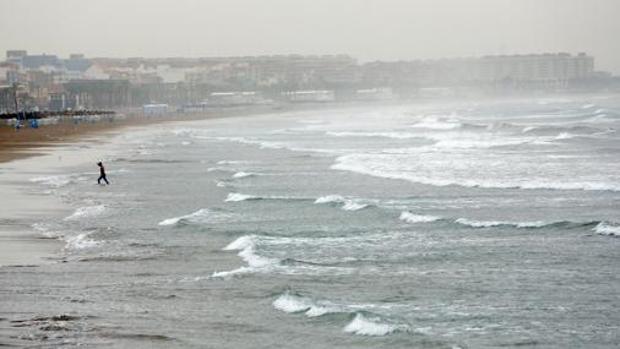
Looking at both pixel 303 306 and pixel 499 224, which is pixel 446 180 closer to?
pixel 499 224

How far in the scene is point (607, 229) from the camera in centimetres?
2194

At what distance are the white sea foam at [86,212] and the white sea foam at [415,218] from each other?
747cm

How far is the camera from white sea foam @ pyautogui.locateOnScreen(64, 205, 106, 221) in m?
26.4

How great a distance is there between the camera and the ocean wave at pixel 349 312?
14109 mm

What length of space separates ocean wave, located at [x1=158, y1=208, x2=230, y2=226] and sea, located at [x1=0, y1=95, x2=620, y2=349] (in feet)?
0.13

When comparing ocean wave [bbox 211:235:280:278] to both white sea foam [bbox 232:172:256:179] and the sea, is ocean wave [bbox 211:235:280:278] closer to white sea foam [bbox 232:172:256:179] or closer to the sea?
the sea

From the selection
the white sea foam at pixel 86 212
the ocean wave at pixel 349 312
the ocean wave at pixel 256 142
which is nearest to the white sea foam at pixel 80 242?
the white sea foam at pixel 86 212

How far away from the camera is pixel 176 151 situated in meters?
53.1

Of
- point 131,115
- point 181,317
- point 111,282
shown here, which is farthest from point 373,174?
point 131,115

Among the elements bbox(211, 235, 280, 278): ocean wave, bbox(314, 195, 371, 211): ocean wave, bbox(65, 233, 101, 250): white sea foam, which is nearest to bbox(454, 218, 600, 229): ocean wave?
bbox(314, 195, 371, 211): ocean wave

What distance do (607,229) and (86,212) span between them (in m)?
12.5

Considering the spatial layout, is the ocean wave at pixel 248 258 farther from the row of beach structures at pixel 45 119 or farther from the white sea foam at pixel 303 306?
the row of beach structures at pixel 45 119

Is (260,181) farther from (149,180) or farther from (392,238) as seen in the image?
(392,238)

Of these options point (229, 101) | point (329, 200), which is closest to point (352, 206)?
point (329, 200)
